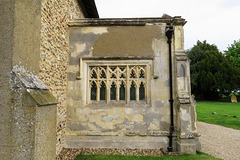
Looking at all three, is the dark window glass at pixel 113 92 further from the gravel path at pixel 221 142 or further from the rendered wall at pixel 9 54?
the gravel path at pixel 221 142

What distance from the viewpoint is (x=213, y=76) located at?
22.8 m

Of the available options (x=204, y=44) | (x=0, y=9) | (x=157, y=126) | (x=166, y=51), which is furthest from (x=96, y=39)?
(x=204, y=44)

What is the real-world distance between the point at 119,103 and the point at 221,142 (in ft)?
15.4

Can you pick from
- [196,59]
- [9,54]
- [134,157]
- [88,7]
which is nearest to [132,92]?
[134,157]

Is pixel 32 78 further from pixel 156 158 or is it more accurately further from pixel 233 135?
pixel 233 135

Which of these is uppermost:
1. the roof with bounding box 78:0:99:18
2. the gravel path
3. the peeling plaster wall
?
the roof with bounding box 78:0:99:18

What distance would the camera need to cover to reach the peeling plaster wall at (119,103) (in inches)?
194

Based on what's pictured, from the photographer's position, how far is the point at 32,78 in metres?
2.25

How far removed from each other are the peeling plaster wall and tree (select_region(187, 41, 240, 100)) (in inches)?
826

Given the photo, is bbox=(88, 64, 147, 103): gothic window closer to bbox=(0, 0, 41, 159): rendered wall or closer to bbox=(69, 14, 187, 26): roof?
bbox=(69, 14, 187, 26): roof

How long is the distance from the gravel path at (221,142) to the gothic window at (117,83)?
3.11 m

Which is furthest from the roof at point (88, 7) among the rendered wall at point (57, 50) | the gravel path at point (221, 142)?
the gravel path at point (221, 142)

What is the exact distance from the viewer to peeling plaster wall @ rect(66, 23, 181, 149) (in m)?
4.93

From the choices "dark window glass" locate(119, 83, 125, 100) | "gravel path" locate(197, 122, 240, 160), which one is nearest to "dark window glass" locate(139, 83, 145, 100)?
"dark window glass" locate(119, 83, 125, 100)
